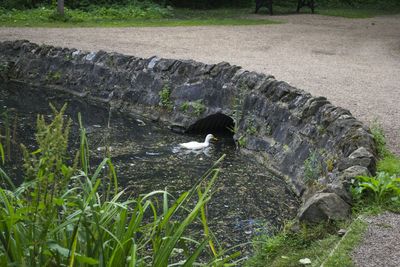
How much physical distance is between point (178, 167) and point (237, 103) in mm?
2279

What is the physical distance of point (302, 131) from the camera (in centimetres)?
966

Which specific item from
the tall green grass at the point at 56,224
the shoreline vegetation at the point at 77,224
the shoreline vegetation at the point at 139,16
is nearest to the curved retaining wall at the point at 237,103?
the shoreline vegetation at the point at 77,224

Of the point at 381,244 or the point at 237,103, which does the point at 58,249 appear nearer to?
the point at 381,244

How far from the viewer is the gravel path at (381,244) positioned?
201 inches

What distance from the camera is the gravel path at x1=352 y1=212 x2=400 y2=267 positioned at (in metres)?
5.11

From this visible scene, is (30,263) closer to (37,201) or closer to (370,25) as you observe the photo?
(37,201)

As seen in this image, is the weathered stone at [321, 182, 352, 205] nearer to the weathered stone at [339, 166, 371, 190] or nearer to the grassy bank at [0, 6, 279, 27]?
the weathered stone at [339, 166, 371, 190]

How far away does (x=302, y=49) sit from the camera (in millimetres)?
16750

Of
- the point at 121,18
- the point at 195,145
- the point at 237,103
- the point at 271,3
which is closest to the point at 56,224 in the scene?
the point at 195,145

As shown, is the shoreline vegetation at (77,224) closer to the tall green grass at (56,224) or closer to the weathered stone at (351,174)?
the tall green grass at (56,224)

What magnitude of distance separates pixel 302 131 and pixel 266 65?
483cm

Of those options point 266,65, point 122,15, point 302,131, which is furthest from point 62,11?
point 302,131

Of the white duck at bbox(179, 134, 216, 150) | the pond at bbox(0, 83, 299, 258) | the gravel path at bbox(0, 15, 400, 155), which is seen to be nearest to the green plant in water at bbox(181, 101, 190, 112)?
the pond at bbox(0, 83, 299, 258)

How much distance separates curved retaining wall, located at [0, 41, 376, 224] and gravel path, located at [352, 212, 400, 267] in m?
0.49
